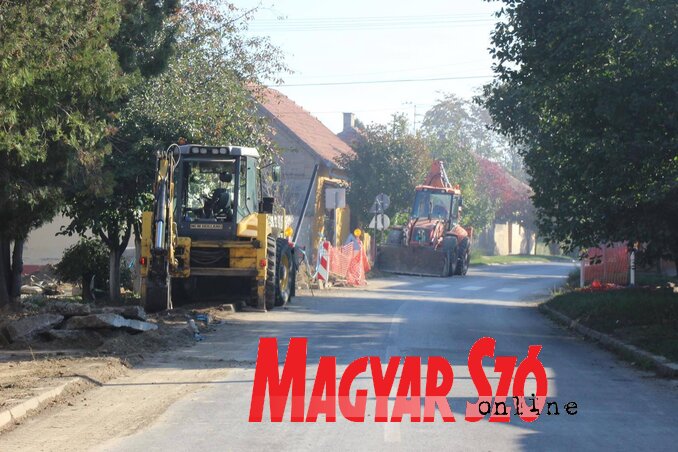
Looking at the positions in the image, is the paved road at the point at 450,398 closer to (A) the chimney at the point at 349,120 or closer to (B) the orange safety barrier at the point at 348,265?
(B) the orange safety barrier at the point at 348,265

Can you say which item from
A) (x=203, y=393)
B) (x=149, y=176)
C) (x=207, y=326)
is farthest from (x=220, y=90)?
(x=203, y=393)

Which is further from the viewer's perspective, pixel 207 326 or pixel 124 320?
pixel 207 326

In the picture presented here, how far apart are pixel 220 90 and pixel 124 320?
37.1 ft

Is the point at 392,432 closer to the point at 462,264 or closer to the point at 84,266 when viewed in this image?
the point at 84,266

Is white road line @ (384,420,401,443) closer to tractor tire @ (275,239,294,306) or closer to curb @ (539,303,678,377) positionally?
curb @ (539,303,678,377)

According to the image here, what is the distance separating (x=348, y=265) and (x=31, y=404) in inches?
950

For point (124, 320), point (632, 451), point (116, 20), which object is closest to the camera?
point (632, 451)

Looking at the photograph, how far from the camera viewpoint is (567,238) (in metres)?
19.9

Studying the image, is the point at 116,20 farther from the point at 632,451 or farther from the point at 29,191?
the point at 632,451

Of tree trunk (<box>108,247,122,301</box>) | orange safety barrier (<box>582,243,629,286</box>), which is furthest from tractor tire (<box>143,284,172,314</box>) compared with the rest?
orange safety barrier (<box>582,243,629,286</box>)

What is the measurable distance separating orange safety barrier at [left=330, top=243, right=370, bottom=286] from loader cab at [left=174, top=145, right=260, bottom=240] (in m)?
12.1

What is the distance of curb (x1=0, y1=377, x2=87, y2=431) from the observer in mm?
9357

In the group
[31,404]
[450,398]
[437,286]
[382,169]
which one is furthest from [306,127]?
[31,404]

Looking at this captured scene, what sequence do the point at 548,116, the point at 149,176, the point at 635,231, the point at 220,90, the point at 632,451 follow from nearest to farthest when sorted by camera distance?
the point at 632,451 < the point at 635,231 < the point at 548,116 < the point at 149,176 < the point at 220,90
